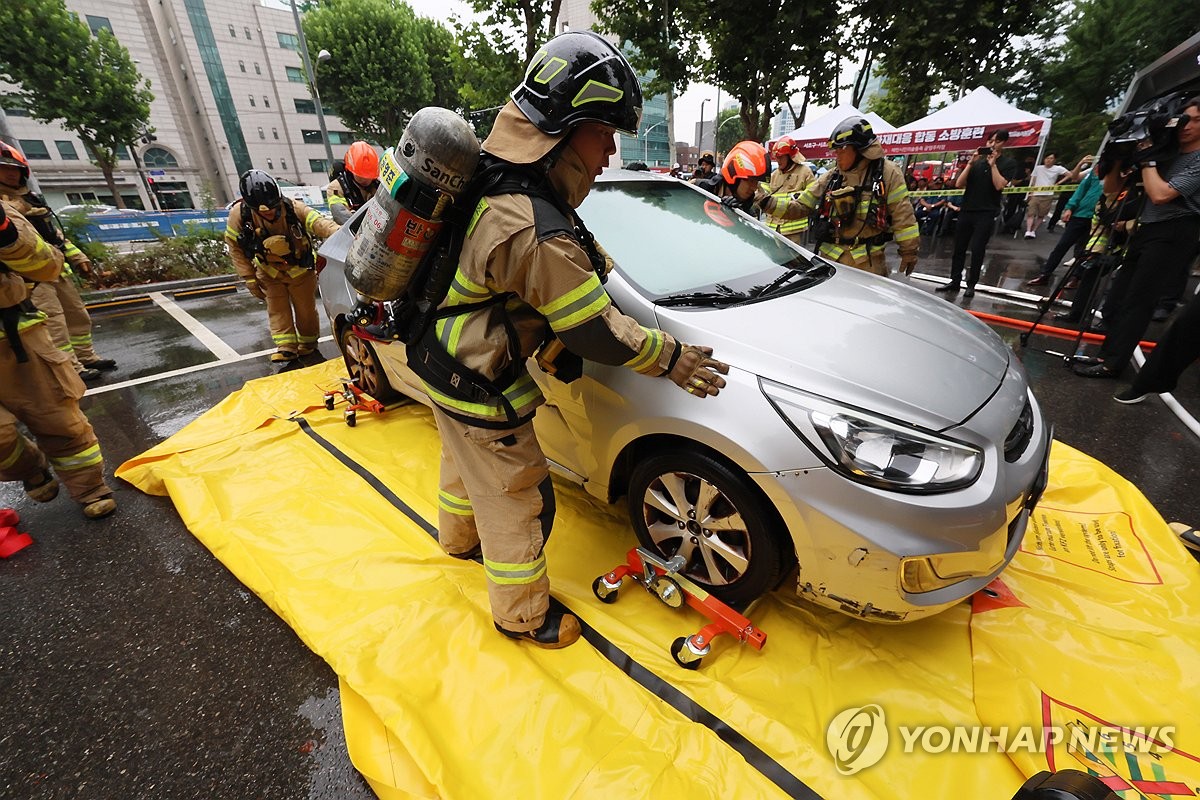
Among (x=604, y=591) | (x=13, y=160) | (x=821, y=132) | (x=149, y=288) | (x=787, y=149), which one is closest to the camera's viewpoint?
(x=604, y=591)

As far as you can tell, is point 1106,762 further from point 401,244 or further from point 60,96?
point 60,96

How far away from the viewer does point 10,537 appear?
9.09ft

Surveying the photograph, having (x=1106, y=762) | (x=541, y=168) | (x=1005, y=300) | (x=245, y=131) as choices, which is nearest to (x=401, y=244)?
(x=541, y=168)

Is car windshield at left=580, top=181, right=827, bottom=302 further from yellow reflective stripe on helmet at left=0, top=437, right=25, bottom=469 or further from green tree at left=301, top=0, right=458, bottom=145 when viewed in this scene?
green tree at left=301, top=0, right=458, bottom=145

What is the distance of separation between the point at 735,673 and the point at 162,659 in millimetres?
2242

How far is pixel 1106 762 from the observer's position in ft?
5.15

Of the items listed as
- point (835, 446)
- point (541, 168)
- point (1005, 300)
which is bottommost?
point (1005, 300)

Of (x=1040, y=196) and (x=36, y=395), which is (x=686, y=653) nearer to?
(x=36, y=395)

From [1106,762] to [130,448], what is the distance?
533 cm

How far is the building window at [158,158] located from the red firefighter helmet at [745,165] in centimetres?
4564

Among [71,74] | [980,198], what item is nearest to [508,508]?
[980,198]

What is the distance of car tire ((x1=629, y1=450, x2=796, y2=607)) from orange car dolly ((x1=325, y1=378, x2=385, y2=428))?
237cm

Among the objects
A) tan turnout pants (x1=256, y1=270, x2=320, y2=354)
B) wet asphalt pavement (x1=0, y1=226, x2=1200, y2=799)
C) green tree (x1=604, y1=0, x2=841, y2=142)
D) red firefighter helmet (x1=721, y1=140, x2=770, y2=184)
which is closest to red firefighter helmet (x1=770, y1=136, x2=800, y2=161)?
red firefighter helmet (x1=721, y1=140, x2=770, y2=184)

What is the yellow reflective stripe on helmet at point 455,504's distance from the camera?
7.54ft
